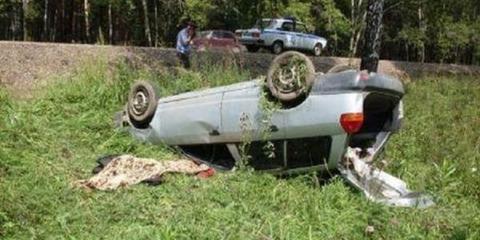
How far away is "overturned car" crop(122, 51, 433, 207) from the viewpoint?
654cm

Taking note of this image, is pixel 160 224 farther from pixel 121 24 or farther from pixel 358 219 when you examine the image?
pixel 121 24

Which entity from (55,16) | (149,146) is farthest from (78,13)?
(149,146)

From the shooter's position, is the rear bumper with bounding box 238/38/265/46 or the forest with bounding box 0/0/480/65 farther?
the forest with bounding box 0/0/480/65

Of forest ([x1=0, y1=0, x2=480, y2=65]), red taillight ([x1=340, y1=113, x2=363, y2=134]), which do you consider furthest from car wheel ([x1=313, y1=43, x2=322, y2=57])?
red taillight ([x1=340, y1=113, x2=363, y2=134])

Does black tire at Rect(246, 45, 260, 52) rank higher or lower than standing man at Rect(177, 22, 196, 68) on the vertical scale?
lower

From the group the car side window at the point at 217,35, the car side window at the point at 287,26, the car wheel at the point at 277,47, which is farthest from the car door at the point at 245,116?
the car side window at the point at 217,35

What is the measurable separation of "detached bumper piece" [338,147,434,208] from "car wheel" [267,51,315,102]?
0.80 m

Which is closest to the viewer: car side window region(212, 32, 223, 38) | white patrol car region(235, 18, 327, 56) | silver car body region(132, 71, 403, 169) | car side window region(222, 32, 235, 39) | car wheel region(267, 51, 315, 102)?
silver car body region(132, 71, 403, 169)

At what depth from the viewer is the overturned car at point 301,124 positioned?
21.5ft

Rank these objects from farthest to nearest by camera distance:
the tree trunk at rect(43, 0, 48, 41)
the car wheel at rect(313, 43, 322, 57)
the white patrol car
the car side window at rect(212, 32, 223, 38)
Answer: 1. the tree trunk at rect(43, 0, 48, 41)
2. the car wheel at rect(313, 43, 322, 57)
3. the car side window at rect(212, 32, 223, 38)
4. the white patrol car

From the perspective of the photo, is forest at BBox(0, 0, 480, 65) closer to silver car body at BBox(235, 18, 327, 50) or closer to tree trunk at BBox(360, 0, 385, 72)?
silver car body at BBox(235, 18, 327, 50)

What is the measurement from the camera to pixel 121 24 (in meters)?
40.1

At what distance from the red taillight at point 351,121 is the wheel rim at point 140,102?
311cm

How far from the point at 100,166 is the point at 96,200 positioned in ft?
4.46
